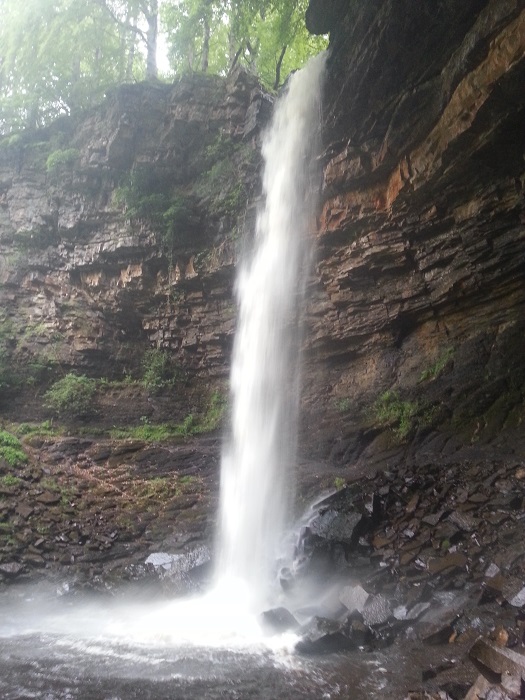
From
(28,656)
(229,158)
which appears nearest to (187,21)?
(229,158)

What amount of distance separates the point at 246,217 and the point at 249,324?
11.5 ft

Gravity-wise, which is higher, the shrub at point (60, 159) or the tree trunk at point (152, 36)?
the tree trunk at point (152, 36)

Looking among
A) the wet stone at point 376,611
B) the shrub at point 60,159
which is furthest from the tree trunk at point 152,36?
the wet stone at point 376,611

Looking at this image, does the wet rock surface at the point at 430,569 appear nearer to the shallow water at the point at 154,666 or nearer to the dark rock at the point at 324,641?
the dark rock at the point at 324,641

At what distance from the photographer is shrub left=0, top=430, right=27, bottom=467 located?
39.1 ft

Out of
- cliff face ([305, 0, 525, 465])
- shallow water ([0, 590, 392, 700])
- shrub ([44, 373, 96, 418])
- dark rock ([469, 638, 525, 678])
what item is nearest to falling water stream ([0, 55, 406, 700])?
shallow water ([0, 590, 392, 700])

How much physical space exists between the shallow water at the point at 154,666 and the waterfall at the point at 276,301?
17.6 feet

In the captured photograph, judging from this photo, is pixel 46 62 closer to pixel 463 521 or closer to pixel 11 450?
pixel 11 450

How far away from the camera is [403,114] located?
1176cm

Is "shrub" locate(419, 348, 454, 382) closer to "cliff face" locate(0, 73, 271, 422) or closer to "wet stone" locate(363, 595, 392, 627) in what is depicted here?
"cliff face" locate(0, 73, 271, 422)

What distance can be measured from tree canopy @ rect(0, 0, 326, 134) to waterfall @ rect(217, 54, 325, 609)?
17.5 feet

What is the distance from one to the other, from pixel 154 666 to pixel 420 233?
11075mm

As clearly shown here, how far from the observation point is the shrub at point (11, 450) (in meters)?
11.9

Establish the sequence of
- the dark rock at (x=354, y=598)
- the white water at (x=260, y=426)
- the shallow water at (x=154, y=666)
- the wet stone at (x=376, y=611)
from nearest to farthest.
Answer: the shallow water at (x=154, y=666) < the wet stone at (x=376, y=611) < the dark rock at (x=354, y=598) < the white water at (x=260, y=426)
